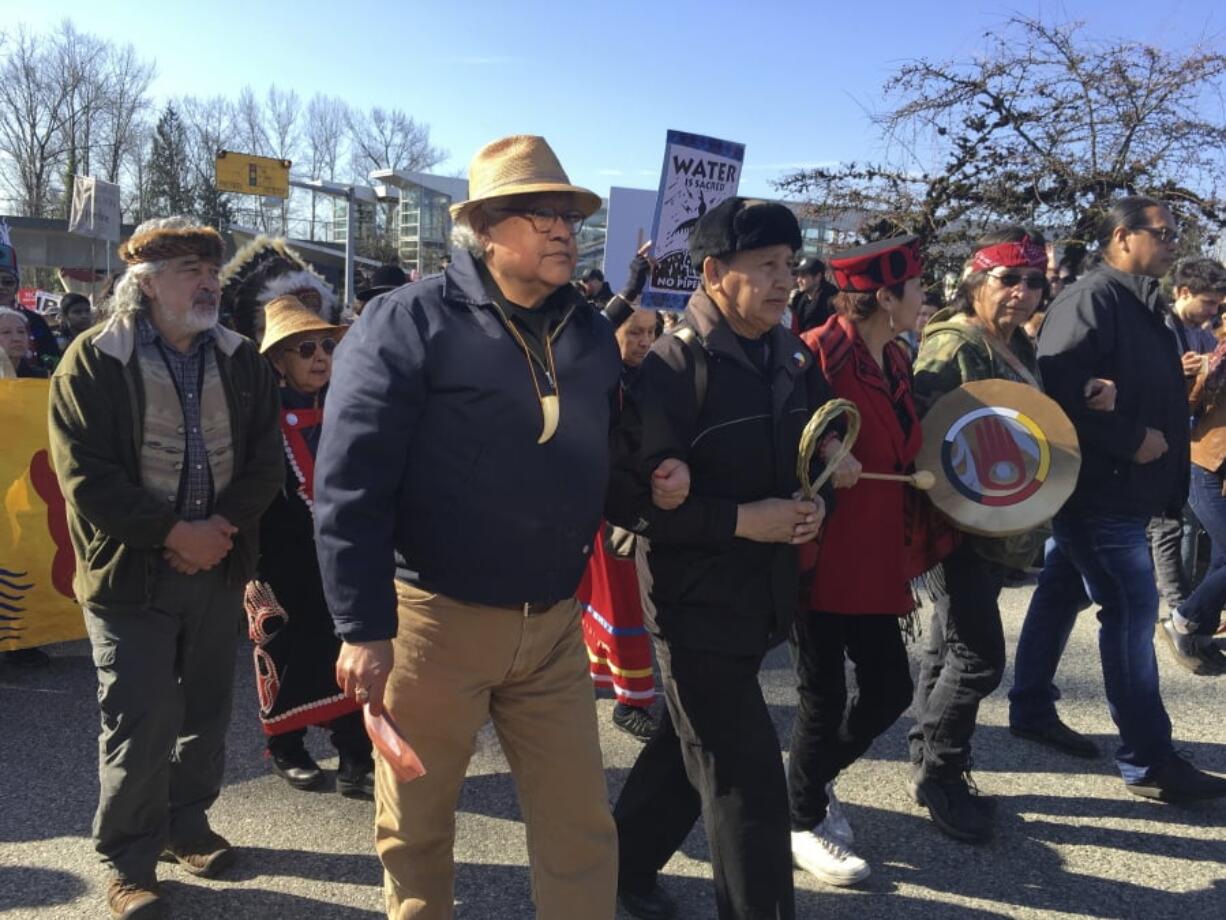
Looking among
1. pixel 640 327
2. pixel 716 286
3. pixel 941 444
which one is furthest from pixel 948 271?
pixel 716 286

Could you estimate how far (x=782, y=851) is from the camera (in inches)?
102

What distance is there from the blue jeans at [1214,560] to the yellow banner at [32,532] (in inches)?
223

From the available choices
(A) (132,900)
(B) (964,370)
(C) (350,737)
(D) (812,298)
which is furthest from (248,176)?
(A) (132,900)

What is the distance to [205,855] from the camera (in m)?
3.16

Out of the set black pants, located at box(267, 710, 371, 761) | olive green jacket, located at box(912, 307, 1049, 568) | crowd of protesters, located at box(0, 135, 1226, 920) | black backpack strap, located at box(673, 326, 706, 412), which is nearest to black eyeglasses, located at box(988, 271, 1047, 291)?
crowd of protesters, located at box(0, 135, 1226, 920)

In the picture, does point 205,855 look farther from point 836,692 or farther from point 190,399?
Answer: point 836,692

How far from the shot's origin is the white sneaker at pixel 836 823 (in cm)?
A: 326

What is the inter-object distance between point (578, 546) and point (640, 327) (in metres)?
2.87

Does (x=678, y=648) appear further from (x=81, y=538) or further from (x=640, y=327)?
(x=640, y=327)

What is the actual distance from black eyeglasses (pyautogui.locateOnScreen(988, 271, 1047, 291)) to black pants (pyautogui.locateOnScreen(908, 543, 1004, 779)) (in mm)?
927

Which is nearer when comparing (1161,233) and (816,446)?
(816,446)

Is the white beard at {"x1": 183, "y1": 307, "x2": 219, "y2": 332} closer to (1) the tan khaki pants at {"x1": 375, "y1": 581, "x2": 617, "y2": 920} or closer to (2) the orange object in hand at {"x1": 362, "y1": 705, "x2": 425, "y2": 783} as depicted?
(1) the tan khaki pants at {"x1": 375, "y1": 581, "x2": 617, "y2": 920}

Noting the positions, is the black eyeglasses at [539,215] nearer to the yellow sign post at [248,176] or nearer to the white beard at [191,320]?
the white beard at [191,320]

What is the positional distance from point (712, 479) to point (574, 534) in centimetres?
48
